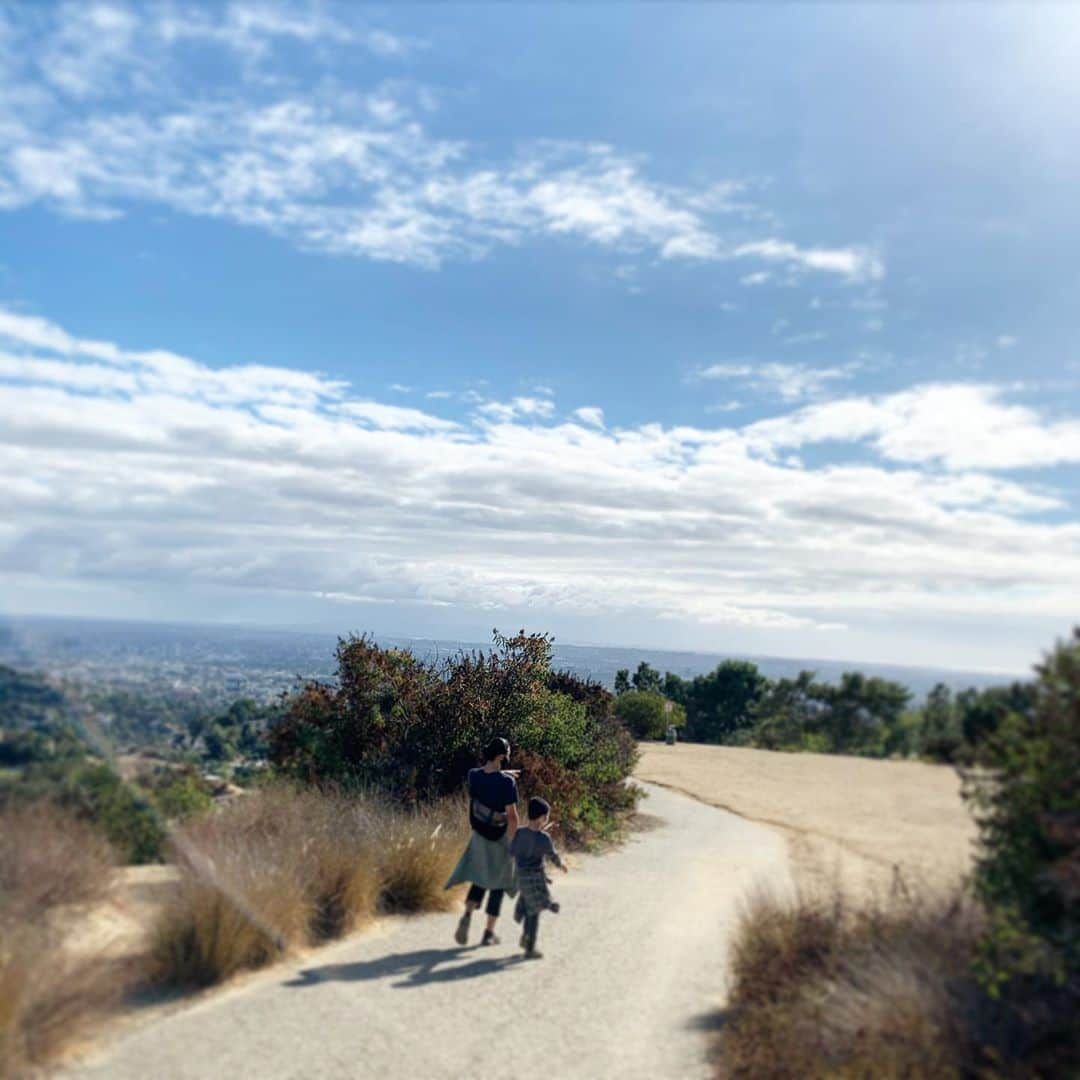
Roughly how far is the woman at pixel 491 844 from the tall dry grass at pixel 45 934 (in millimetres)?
3156

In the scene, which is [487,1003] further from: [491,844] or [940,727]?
[940,727]

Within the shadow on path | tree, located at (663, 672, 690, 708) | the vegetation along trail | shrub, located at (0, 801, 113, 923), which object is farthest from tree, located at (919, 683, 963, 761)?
tree, located at (663, 672, 690, 708)

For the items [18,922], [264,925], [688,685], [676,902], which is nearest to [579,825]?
[676,902]

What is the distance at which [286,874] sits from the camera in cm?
819

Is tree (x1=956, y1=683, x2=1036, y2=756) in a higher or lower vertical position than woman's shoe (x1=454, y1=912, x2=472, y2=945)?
higher

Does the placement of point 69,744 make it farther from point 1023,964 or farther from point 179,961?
point 1023,964

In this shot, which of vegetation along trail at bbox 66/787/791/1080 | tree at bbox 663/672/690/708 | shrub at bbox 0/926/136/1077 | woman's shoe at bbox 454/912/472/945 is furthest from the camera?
tree at bbox 663/672/690/708

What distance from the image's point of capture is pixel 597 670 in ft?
65.3

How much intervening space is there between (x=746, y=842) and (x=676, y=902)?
127cm

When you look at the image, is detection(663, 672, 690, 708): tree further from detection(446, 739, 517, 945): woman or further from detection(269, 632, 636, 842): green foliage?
detection(446, 739, 517, 945): woman

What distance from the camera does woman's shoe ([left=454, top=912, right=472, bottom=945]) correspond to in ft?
28.1

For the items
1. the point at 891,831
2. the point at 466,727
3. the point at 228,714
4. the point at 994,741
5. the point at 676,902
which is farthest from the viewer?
the point at 466,727

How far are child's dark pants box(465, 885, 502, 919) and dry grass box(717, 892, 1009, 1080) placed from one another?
2.82 m

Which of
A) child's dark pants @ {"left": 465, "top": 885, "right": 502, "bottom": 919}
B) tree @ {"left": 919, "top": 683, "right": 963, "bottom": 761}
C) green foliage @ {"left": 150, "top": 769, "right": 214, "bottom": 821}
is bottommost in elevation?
child's dark pants @ {"left": 465, "top": 885, "right": 502, "bottom": 919}
